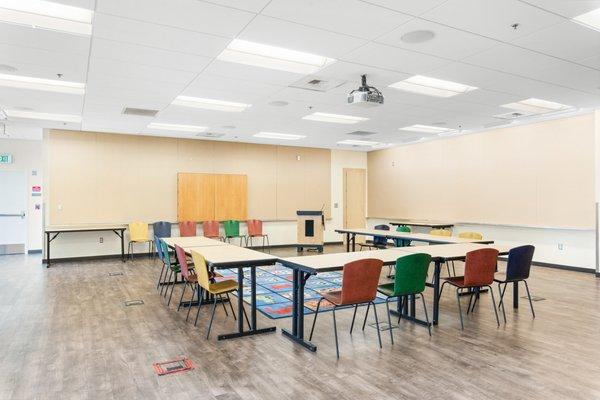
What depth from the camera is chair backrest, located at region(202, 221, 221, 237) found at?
10375 mm

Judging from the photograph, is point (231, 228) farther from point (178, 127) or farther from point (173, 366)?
point (173, 366)

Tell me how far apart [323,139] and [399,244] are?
150 inches

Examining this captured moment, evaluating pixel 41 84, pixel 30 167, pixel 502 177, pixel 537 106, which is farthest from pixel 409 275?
pixel 30 167

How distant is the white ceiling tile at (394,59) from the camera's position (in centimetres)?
448

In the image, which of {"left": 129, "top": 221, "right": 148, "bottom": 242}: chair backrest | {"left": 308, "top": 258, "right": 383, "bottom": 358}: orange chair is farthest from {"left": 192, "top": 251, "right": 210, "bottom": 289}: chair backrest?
{"left": 129, "top": 221, "right": 148, "bottom": 242}: chair backrest

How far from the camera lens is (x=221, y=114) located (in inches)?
301

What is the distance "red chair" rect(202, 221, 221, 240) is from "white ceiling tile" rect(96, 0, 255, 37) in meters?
7.01

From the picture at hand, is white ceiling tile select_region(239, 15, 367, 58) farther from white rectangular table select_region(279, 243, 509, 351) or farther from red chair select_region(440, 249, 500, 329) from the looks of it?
red chair select_region(440, 249, 500, 329)

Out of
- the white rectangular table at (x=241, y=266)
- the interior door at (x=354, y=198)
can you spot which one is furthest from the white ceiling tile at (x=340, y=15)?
the interior door at (x=354, y=198)

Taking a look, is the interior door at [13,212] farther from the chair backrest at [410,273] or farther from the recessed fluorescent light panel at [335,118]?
the chair backrest at [410,273]

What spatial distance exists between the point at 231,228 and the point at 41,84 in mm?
5658

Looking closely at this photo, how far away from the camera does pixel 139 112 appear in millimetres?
7500

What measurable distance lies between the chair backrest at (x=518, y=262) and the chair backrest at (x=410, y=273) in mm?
1261

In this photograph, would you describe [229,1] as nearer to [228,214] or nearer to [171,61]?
[171,61]
